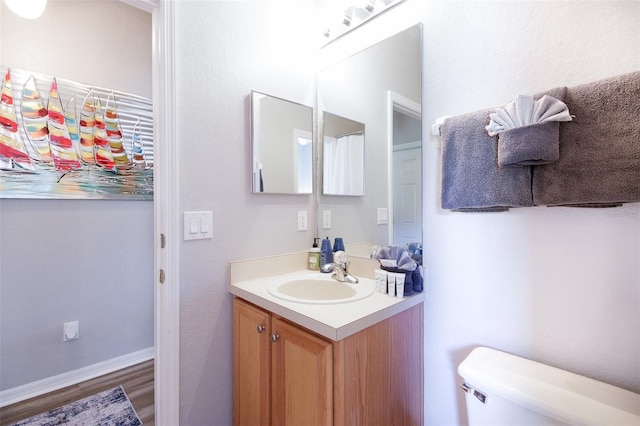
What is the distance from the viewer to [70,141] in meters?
1.72

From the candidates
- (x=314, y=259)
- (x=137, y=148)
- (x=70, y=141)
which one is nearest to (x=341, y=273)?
(x=314, y=259)

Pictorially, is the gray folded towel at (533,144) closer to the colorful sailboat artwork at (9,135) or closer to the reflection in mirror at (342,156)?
the reflection in mirror at (342,156)

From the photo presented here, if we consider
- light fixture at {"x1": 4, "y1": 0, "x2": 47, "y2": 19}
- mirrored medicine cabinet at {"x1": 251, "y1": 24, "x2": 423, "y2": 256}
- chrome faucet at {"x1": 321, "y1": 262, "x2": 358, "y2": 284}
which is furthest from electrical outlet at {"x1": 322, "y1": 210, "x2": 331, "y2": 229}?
light fixture at {"x1": 4, "y1": 0, "x2": 47, "y2": 19}

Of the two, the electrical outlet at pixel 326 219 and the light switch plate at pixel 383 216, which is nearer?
the light switch plate at pixel 383 216

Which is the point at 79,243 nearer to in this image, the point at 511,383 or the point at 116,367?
the point at 116,367

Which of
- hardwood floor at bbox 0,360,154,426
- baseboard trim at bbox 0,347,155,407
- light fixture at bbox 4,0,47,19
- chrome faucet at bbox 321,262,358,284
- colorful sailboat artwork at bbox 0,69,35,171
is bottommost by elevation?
hardwood floor at bbox 0,360,154,426

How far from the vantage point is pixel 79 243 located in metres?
1.81

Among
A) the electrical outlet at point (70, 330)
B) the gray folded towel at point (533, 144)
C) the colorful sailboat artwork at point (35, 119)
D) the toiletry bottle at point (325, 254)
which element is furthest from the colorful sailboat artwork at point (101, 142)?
the gray folded towel at point (533, 144)

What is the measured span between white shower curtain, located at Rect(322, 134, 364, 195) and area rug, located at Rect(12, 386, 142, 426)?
1.68 metres

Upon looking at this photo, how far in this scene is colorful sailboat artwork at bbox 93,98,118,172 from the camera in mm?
1819

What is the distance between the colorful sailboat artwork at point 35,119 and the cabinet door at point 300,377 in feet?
5.82

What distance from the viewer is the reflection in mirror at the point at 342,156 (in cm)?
145

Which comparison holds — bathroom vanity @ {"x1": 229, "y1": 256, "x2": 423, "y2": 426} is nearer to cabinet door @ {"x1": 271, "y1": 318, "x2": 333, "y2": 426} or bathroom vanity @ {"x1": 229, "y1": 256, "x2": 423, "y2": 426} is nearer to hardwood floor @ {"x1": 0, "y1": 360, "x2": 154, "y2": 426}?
cabinet door @ {"x1": 271, "y1": 318, "x2": 333, "y2": 426}

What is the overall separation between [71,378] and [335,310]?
6.66 ft
